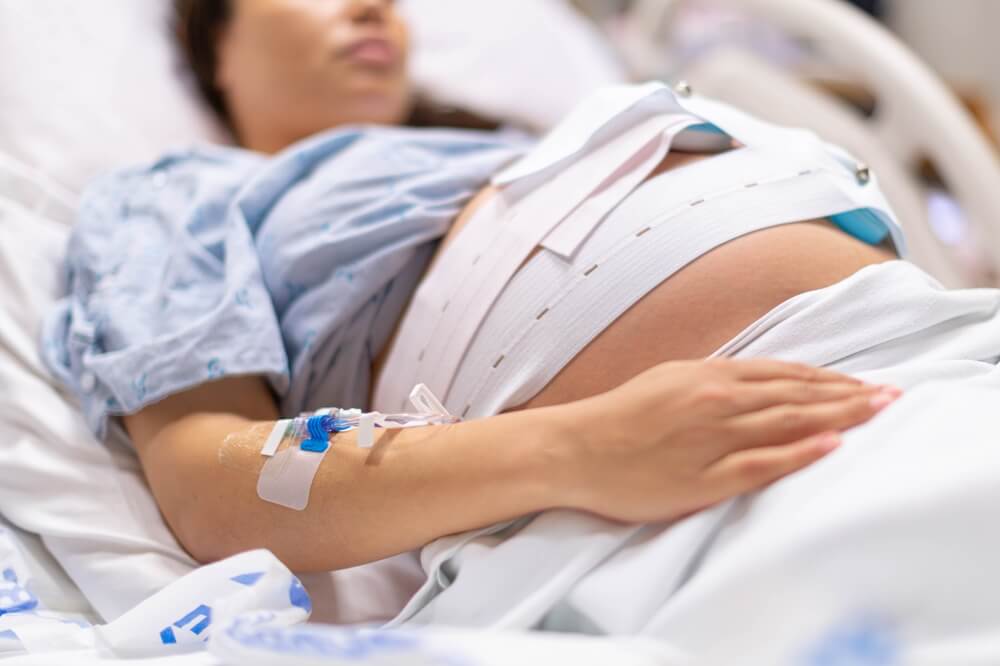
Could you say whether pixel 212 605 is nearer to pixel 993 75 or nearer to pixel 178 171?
pixel 178 171

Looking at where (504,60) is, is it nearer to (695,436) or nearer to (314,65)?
(314,65)

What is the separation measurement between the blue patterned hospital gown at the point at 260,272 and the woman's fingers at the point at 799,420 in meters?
0.45

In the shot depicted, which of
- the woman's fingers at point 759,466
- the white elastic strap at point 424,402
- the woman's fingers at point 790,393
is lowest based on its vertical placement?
the white elastic strap at point 424,402

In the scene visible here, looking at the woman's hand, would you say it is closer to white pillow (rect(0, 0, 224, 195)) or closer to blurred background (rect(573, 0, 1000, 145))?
white pillow (rect(0, 0, 224, 195))

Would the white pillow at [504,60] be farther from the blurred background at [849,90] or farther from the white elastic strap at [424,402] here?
the white elastic strap at [424,402]

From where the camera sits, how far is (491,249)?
3.06ft

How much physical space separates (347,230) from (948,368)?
57 cm

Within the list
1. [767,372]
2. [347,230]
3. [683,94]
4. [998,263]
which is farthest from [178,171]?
[998,263]

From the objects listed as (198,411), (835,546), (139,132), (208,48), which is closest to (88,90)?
(139,132)

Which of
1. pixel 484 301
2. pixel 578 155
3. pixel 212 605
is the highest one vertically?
pixel 578 155

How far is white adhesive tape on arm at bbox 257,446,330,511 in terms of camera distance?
775mm

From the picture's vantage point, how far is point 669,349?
83 cm

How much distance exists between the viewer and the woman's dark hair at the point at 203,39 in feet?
4.76

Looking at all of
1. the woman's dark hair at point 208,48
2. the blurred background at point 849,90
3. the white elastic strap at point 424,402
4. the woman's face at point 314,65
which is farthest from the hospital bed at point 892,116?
the white elastic strap at point 424,402
